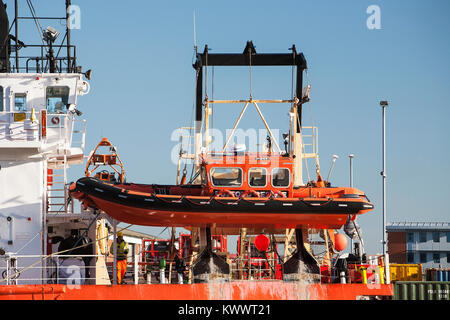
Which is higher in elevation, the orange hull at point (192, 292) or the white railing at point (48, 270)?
the white railing at point (48, 270)

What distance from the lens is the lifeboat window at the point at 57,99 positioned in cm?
2284

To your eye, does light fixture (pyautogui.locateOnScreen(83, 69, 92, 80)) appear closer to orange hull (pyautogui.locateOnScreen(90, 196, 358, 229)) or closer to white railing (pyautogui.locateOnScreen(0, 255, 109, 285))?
orange hull (pyautogui.locateOnScreen(90, 196, 358, 229))

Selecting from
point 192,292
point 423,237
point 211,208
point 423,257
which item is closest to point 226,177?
point 211,208

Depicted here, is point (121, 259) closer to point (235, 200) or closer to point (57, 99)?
point (235, 200)

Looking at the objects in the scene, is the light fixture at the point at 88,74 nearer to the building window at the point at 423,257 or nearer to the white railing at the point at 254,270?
the white railing at the point at 254,270

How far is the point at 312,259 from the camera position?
20.7 meters

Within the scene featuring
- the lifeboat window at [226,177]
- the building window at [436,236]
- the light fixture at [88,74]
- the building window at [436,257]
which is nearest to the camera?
the lifeboat window at [226,177]

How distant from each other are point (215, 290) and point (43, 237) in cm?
522

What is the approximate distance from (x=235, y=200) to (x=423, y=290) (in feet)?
19.5

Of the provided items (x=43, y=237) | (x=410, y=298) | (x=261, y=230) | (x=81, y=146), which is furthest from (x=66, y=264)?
(x=410, y=298)

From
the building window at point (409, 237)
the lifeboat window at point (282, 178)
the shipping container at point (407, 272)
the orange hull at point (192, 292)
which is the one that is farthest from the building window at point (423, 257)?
the lifeboat window at point (282, 178)

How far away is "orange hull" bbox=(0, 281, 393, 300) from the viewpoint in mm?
19203

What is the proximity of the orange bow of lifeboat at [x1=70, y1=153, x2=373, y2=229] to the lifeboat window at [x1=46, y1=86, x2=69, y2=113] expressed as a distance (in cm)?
313
